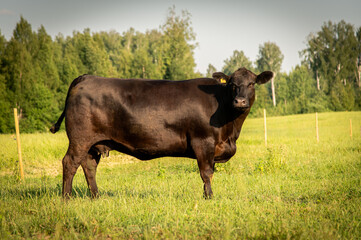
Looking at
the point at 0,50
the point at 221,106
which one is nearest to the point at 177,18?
the point at 0,50

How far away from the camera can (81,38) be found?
5559cm

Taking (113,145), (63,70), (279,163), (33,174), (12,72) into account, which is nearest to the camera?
(113,145)

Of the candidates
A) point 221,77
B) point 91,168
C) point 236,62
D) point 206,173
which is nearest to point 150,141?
point 206,173

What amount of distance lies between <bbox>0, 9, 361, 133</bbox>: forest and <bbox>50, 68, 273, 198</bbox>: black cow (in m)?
34.6

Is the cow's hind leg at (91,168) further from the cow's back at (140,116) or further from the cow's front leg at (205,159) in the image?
the cow's front leg at (205,159)

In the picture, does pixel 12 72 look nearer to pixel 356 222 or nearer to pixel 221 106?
pixel 221 106

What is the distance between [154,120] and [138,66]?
5783 centimetres

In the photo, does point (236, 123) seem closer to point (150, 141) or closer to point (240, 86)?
point (240, 86)

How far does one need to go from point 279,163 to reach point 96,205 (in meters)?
6.23

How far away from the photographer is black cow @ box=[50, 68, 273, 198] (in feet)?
19.5

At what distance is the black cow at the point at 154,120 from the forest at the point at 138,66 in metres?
34.6

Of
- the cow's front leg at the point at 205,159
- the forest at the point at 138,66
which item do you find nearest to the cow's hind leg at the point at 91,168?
Answer: the cow's front leg at the point at 205,159

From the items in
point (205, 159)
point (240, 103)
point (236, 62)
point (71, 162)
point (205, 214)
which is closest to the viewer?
point (205, 214)

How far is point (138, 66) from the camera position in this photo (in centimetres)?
6244
